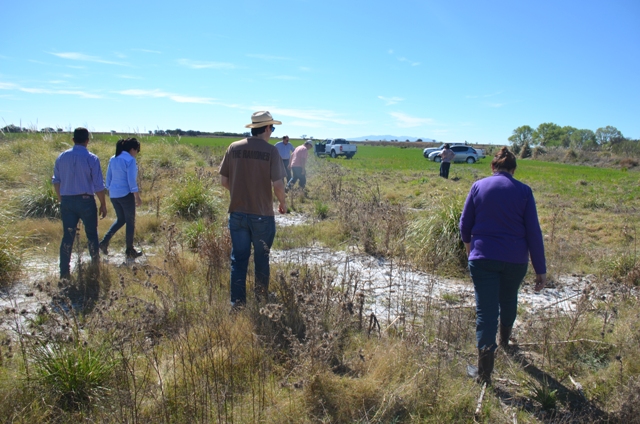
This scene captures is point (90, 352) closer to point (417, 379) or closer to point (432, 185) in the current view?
point (417, 379)

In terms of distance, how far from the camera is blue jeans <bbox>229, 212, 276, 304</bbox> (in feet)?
14.4

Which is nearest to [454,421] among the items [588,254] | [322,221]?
[588,254]

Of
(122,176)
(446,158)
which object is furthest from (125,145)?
(446,158)

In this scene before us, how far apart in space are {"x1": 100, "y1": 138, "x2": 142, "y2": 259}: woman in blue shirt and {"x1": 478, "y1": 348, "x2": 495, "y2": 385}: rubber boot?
5168 millimetres

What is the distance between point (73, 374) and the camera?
2969mm

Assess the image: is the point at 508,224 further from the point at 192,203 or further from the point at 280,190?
the point at 192,203

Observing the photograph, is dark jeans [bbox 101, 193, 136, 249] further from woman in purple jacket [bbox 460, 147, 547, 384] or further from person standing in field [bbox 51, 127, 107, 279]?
woman in purple jacket [bbox 460, 147, 547, 384]

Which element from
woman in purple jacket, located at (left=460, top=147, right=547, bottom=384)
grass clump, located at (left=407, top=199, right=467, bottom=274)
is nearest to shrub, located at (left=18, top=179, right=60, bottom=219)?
grass clump, located at (left=407, top=199, right=467, bottom=274)

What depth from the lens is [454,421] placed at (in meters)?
2.94

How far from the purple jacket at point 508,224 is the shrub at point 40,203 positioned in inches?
346

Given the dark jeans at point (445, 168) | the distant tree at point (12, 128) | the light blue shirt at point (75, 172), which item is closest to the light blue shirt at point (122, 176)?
the light blue shirt at point (75, 172)

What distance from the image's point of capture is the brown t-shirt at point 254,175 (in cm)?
433

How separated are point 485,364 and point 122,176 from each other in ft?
17.9

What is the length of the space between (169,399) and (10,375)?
1.16 m
